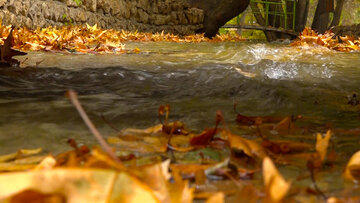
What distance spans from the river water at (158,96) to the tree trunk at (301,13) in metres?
12.4

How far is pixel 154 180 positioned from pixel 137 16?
1090cm

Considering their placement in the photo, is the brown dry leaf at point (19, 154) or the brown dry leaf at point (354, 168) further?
the brown dry leaf at point (19, 154)

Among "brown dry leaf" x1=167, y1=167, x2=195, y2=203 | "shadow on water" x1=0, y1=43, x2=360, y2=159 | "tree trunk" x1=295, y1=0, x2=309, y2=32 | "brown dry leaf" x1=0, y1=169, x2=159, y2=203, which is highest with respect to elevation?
"brown dry leaf" x1=0, y1=169, x2=159, y2=203

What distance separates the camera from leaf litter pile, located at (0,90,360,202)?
522 millimetres

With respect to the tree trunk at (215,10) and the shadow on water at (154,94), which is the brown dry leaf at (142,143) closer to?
the shadow on water at (154,94)

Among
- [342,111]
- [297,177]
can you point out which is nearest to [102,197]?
[297,177]

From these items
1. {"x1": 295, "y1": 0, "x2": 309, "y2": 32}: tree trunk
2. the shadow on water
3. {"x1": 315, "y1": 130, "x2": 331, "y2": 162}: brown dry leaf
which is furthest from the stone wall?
{"x1": 315, "y1": 130, "x2": 331, "y2": 162}: brown dry leaf

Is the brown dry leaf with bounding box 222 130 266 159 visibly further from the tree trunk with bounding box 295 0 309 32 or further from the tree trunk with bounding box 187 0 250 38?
the tree trunk with bounding box 295 0 309 32

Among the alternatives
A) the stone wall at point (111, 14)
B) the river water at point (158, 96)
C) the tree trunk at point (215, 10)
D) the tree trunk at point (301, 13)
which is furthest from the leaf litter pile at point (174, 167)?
the tree trunk at point (301, 13)

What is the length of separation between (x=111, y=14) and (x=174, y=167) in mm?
9045

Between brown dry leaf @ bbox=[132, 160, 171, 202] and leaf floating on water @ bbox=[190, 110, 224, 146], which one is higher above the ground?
brown dry leaf @ bbox=[132, 160, 171, 202]

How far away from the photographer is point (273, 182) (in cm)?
61

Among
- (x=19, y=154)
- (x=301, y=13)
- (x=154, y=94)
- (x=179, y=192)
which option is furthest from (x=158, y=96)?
(x=301, y=13)

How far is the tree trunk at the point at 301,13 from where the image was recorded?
1489 cm
